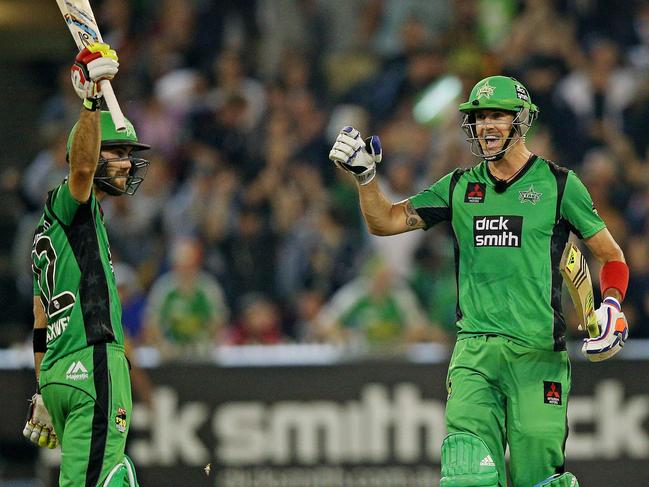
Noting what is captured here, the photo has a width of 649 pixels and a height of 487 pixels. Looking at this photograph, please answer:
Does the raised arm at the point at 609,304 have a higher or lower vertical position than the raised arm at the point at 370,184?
lower

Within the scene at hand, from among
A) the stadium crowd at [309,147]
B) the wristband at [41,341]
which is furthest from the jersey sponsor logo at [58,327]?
the stadium crowd at [309,147]

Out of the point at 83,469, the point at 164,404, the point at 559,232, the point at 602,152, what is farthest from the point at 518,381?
the point at 602,152

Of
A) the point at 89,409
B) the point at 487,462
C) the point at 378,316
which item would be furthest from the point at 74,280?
the point at 378,316

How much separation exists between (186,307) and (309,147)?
265cm

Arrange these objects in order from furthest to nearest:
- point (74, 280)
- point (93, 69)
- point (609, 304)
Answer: point (609, 304) → point (74, 280) → point (93, 69)

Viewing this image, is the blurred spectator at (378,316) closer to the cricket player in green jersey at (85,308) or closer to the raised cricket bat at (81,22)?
the cricket player in green jersey at (85,308)

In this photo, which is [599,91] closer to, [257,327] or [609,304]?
[257,327]

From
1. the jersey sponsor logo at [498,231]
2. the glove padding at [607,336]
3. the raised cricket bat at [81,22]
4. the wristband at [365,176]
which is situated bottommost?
the glove padding at [607,336]

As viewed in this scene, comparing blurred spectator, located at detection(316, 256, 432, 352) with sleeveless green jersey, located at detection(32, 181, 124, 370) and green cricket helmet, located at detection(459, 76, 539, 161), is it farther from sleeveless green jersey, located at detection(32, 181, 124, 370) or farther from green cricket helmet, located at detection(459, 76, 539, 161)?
sleeveless green jersey, located at detection(32, 181, 124, 370)

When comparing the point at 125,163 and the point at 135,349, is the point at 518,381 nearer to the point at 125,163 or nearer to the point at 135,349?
the point at 125,163

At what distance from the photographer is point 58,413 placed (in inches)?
273

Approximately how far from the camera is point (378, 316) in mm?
12266

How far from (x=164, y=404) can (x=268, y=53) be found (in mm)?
5672

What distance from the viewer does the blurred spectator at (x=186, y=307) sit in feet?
40.8
